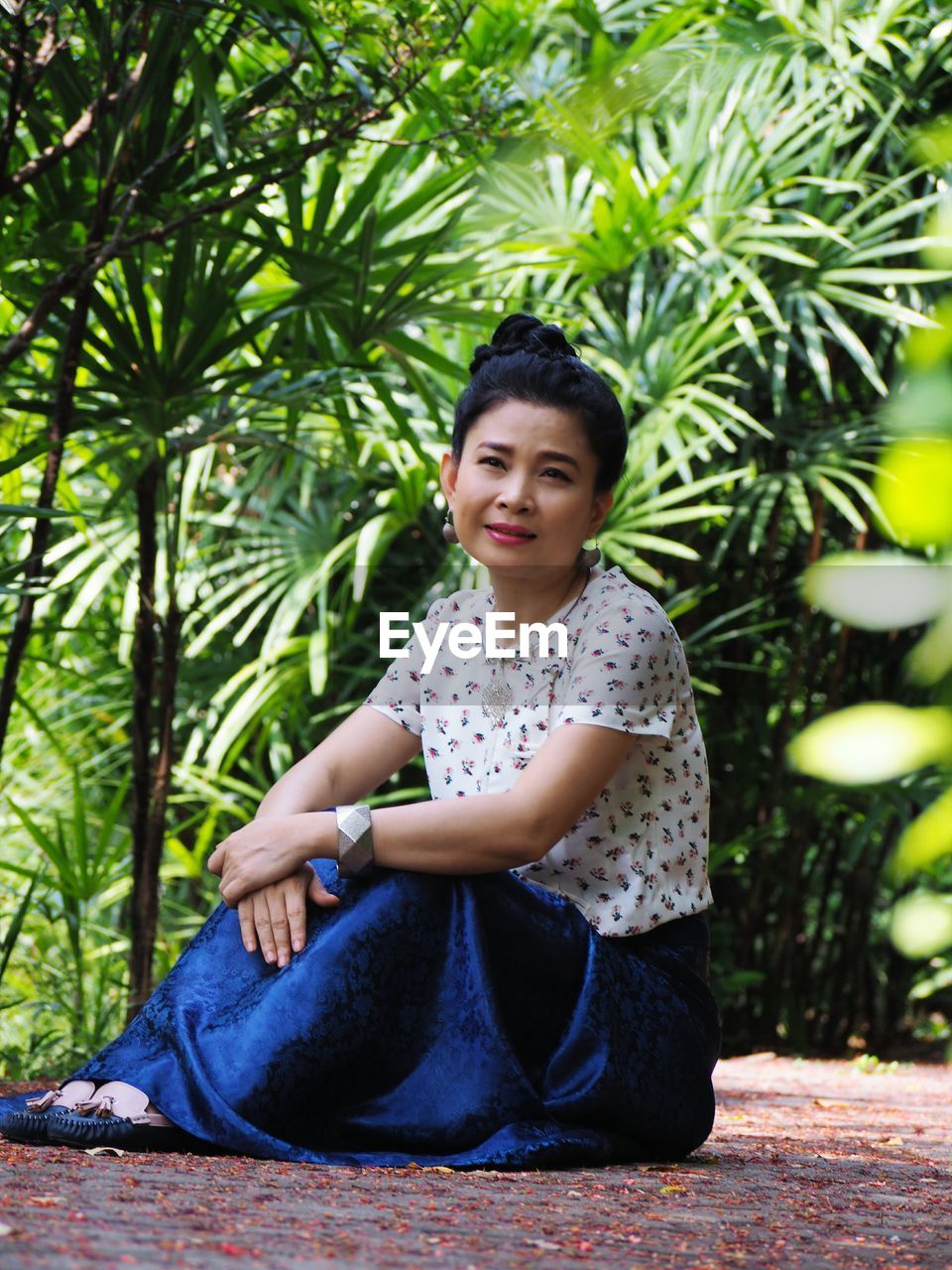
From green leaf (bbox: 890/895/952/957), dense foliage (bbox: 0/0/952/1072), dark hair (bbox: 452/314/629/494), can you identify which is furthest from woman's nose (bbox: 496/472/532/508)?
green leaf (bbox: 890/895/952/957)

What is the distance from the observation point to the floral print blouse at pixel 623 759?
1.69 meters

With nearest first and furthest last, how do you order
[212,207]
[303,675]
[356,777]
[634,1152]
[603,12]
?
1. [634,1152]
2. [356,777]
3. [212,207]
4. [603,12]
5. [303,675]

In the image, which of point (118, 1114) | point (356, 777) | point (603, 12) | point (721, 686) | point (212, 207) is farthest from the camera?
point (721, 686)

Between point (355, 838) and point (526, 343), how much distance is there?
0.71 meters

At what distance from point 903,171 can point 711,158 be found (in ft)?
3.19

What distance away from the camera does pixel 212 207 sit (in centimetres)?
249

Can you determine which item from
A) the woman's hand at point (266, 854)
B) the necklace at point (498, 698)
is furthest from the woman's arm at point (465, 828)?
the necklace at point (498, 698)

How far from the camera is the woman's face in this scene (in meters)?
1.78

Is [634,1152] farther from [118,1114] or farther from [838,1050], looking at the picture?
[838,1050]

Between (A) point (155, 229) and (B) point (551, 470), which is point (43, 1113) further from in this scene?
(A) point (155, 229)

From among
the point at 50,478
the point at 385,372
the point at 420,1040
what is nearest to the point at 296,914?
the point at 420,1040

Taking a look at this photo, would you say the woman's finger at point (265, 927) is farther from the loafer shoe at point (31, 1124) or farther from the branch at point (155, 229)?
the branch at point (155, 229)

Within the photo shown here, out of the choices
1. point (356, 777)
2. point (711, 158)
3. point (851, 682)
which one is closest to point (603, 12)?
point (711, 158)

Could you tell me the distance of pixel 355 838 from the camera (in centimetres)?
156
